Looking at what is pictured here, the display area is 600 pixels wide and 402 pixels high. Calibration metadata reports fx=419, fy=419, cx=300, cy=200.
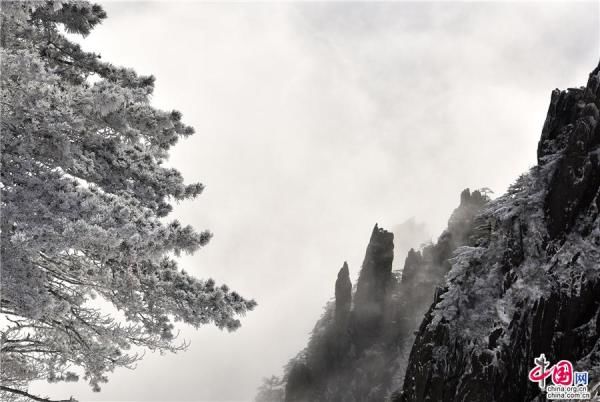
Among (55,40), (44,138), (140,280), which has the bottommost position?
(140,280)

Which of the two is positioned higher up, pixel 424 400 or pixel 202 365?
pixel 202 365

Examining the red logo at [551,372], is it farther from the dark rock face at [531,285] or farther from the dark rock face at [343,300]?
the dark rock face at [343,300]

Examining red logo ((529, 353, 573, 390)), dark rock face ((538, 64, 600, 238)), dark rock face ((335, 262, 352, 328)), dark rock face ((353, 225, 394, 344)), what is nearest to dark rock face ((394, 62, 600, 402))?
dark rock face ((538, 64, 600, 238))

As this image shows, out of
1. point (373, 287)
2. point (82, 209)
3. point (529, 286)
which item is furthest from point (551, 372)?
point (373, 287)

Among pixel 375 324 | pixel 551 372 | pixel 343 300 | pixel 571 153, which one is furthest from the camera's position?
pixel 343 300

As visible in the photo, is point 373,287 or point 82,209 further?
point 373,287

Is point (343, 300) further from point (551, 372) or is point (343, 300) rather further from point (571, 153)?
point (571, 153)

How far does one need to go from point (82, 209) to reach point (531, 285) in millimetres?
12750

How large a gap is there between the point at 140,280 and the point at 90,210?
1814mm

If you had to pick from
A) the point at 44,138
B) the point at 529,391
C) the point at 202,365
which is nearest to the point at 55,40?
the point at 44,138

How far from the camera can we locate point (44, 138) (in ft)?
23.7

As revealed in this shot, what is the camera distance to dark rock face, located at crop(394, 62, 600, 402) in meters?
12.1

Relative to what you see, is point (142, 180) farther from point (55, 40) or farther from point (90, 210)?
point (55, 40)

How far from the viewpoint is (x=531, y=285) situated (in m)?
13.1
